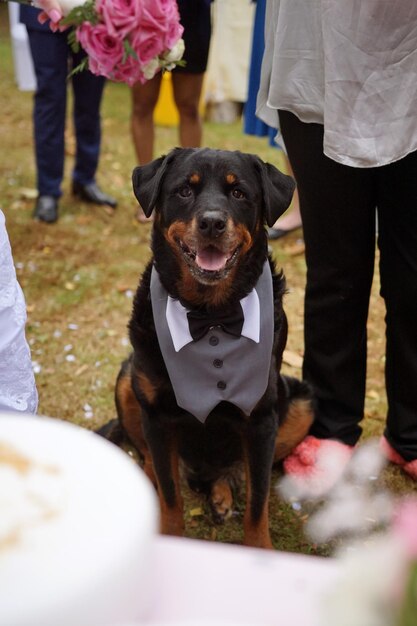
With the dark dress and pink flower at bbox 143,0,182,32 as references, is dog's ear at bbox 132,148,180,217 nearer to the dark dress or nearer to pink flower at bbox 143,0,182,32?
pink flower at bbox 143,0,182,32

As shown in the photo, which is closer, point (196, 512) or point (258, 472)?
point (258, 472)

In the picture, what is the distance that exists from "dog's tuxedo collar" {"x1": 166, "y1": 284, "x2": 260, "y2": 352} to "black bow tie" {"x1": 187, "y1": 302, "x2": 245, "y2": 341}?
11 mm

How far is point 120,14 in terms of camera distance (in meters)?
2.21

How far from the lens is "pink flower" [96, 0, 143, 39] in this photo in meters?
2.17

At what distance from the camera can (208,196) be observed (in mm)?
2164

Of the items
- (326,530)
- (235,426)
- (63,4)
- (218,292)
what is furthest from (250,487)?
(63,4)

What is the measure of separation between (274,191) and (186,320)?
497 millimetres

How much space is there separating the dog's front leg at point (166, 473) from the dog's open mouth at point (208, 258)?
0.53 m

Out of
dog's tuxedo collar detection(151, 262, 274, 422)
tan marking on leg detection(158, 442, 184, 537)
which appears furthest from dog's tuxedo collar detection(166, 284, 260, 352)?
tan marking on leg detection(158, 442, 184, 537)

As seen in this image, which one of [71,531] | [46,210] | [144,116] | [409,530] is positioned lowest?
[46,210]

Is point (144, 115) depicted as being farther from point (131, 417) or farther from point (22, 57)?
point (22, 57)

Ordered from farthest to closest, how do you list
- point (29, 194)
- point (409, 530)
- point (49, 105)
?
point (29, 194)
point (49, 105)
point (409, 530)

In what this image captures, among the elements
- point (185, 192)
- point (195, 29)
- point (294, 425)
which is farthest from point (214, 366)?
point (195, 29)

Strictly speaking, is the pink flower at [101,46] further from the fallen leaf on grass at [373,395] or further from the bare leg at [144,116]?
the bare leg at [144,116]
